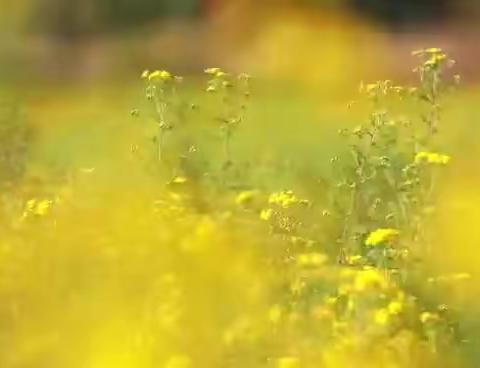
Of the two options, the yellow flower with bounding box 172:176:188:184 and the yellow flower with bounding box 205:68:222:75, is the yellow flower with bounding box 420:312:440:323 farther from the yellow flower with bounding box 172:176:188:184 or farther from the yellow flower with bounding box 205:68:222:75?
the yellow flower with bounding box 205:68:222:75

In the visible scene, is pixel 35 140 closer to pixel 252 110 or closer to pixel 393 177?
pixel 252 110

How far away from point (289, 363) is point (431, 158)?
1.54 ft

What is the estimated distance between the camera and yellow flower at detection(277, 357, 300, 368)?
1.51 m

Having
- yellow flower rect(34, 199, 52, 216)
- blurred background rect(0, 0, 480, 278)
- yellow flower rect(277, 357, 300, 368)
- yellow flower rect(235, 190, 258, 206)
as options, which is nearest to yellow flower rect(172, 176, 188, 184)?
yellow flower rect(235, 190, 258, 206)

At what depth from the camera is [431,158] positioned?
5.91 feet

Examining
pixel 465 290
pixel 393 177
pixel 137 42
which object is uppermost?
pixel 137 42

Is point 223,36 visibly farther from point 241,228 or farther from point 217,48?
point 241,228

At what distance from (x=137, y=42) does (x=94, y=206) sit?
48 cm

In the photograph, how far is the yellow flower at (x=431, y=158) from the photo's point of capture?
1.80 meters

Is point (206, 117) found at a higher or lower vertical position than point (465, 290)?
higher

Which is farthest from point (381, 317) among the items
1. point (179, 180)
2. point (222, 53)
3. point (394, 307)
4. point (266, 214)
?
point (222, 53)

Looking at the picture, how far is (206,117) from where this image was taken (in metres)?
2.08

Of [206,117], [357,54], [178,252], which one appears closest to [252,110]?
[206,117]

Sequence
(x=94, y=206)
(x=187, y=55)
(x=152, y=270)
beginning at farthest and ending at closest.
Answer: (x=187, y=55), (x=94, y=206), (x=152, y=270)
